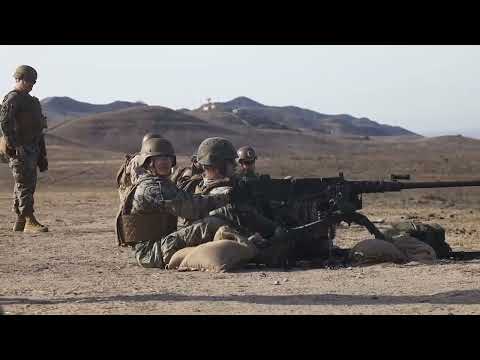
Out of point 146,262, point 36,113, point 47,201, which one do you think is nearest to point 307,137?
point 47,201

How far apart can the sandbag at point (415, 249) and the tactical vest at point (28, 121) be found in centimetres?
606

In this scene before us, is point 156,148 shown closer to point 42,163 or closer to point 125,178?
point 125,178

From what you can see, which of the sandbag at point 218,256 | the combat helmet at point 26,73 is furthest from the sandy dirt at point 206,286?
the combat helmet at point 26,73

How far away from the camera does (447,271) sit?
9.68 metres

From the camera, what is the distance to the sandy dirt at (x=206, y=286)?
777 cm

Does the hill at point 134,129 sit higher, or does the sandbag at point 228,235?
the hill at point 134,129

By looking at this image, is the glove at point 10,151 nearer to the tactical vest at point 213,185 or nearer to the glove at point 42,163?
the glove at point 42,163

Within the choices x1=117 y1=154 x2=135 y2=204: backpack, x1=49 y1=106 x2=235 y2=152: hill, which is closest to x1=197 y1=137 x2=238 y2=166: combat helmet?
x1=117 y1=154 x2=135 y2=204: backpack

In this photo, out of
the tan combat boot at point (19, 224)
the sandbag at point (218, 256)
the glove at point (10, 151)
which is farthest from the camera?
the tan combat boot at point (19, 224)

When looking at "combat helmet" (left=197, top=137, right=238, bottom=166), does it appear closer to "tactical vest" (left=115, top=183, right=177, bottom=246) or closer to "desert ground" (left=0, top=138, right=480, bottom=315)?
"tactical vest" (left=115, top=183, right=177, bottom=246)

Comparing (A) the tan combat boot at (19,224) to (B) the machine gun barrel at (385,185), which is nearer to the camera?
(B) the machine gun barrel at (385,185)
